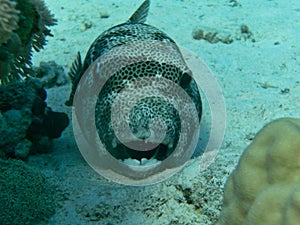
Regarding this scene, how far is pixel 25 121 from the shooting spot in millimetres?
3664

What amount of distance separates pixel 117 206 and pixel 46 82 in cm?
298

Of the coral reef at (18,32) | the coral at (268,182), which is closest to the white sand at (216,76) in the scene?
the coral at (268,182)

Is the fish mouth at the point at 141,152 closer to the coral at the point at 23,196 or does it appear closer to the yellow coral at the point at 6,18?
the coral at the point at 23,196

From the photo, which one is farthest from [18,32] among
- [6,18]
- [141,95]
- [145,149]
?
[145,149]

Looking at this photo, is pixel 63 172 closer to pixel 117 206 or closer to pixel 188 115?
pixel 117 206

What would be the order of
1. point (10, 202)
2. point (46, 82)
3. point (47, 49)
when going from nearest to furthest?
point (10, 202)
point (46, 82)
point (47, 49)

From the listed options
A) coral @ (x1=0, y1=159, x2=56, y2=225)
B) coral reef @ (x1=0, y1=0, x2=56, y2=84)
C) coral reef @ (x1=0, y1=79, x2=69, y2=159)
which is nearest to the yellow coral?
coral reef @ (x1=0, y1=0, x2=56, y2=84)

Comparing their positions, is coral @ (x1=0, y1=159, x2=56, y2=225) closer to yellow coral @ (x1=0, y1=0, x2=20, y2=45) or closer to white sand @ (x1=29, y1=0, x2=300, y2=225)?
white sand @ (x1=29, y1=0, x2=300, y2=225)

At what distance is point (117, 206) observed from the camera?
115 inches

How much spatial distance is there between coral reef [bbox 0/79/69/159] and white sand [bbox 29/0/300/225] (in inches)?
6.6

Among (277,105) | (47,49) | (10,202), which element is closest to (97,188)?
(10,202)

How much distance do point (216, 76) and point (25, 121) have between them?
2.93 meters

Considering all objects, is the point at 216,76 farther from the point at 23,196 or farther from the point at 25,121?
the point at 23,196

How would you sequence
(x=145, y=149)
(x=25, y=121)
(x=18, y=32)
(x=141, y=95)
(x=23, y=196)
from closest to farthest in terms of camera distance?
(x=18, y=32)
(x=23, y=196)
(x=145, y=149)
(x=141, y=95)
(x=25, y=121)
